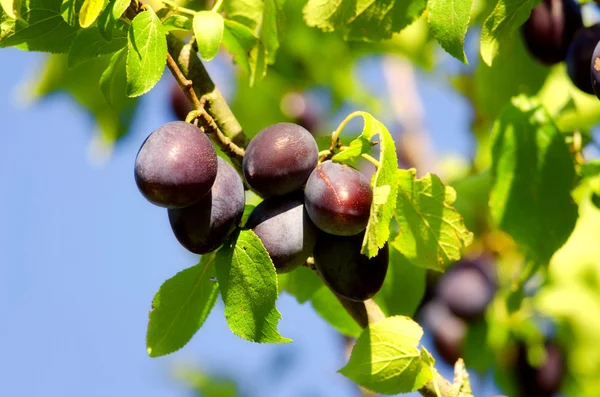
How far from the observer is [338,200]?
3.68 feet

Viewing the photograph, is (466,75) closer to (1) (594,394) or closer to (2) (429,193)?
(1) (594,394)

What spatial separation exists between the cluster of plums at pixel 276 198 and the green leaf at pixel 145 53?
0.07 metres

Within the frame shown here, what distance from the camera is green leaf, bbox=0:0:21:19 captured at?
1135mm

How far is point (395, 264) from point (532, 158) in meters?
0.32

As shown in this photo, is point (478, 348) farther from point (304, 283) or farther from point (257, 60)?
point (257, 60)

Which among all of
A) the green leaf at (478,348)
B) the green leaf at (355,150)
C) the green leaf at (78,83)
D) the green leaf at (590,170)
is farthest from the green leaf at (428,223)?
the green leaf at (78,83)

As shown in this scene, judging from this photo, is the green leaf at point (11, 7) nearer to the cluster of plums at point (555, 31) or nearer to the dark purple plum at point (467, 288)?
the cluster of plums at point (555, 31)

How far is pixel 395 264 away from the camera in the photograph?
1.55 m

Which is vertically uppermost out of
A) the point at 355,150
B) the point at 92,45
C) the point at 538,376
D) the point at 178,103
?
the point at 92,45

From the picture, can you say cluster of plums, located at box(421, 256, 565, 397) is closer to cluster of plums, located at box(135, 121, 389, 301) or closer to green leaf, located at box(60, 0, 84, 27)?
cluster of plums, located at box(135, 121, 389, 301)

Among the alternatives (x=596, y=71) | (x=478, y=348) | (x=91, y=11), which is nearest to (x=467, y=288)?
(x=478, y=348)

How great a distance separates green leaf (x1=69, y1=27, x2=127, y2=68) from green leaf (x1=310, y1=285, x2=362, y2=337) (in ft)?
1.92

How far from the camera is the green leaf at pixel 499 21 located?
1200mm

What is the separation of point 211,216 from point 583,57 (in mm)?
688
